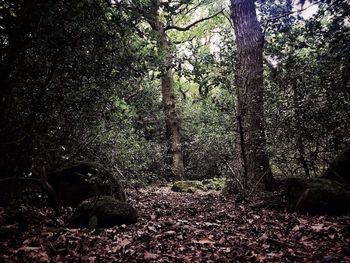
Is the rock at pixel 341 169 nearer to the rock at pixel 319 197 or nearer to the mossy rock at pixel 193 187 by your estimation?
the rock at pixel 319 197

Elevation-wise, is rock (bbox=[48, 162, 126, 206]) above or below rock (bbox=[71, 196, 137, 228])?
above

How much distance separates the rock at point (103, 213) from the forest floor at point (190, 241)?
208 millimetres

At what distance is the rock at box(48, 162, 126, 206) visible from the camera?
6973mm

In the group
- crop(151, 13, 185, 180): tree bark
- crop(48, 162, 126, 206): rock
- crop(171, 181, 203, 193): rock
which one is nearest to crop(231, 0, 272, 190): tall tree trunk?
crop(48, 162, 126, 206): rock

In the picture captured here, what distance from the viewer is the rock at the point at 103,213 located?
519 cm

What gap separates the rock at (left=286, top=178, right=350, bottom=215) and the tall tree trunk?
91.4 inches

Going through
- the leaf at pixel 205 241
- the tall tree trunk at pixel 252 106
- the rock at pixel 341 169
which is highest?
the tall tree trunk at pixel 252 106

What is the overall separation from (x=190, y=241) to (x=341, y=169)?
3.45 metres

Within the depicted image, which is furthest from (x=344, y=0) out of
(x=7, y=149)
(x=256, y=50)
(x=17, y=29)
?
(x=7, y=149)

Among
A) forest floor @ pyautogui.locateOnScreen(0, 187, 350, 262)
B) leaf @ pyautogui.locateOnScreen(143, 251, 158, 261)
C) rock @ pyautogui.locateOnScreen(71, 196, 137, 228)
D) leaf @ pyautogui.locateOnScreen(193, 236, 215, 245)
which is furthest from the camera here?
rock @ pyautogui.locateOnScreen(71, 196, 137, 228)

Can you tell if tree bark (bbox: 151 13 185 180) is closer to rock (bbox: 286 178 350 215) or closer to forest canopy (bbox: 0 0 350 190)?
forest canopy (bbox: 0 0 350 190)

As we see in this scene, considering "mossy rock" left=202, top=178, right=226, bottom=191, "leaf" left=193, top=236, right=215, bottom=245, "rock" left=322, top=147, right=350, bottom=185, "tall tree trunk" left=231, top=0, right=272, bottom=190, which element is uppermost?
"tall tree trunk" left=231, top=0, right=272, bottom=190

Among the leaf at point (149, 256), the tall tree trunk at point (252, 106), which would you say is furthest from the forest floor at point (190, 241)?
the tall tree trunk at point (252, 106)

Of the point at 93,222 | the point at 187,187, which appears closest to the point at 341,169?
the point at 93,222
